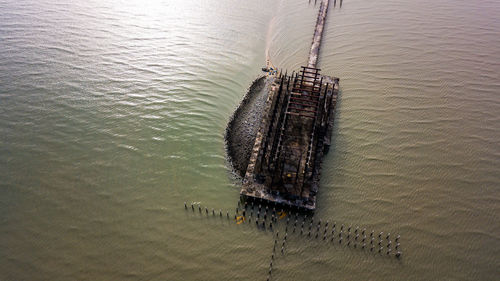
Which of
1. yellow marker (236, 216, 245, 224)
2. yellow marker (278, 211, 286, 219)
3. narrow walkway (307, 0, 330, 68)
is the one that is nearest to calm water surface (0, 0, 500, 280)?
yellow marker (236, 216, 245, 224)

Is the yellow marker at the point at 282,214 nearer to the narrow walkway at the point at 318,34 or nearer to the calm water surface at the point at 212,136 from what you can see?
the calm water surface at the point at 212,136

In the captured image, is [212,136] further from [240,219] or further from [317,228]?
[317,228]

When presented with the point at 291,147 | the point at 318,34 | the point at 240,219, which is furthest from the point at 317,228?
the point at 318,34

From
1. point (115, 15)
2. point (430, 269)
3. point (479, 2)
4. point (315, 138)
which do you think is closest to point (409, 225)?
point (430, 269)

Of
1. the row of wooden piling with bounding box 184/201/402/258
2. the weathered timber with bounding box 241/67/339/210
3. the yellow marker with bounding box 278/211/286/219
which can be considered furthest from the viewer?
the weathered timber with bounding box 241/67/339/210

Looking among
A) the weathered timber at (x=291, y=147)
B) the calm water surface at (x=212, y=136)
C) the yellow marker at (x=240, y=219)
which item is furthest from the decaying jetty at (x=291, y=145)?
the calm water surface at (x=212, y=136)

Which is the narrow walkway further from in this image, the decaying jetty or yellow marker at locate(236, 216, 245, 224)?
yellow marker at locate(236, 216, 245, 224)
